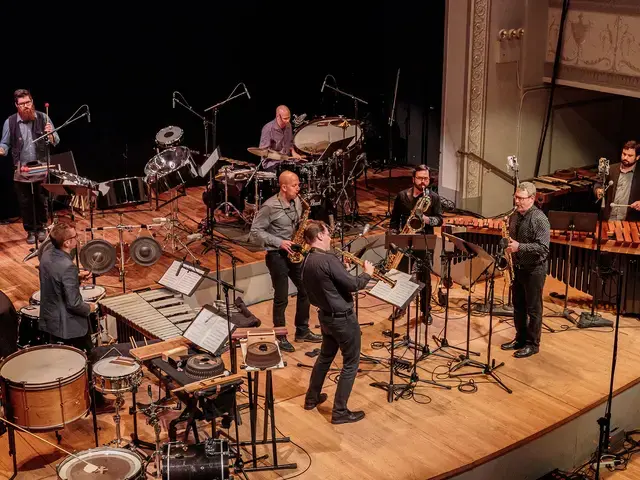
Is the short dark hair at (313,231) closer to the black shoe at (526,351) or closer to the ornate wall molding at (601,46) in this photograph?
the black shoe at (526,351)

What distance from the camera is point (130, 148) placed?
12.2 metres

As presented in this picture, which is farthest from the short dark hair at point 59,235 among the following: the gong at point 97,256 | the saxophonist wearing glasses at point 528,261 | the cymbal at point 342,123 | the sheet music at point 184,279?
the cymbal at point 342,123

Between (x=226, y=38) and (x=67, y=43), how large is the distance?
2.27m

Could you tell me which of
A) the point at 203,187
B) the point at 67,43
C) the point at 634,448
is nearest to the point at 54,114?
the point at 67,43

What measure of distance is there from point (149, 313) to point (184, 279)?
3.07 ft

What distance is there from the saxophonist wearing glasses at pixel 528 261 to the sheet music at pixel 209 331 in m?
2.69

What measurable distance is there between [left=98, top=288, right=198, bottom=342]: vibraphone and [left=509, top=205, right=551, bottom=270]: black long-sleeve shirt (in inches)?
116

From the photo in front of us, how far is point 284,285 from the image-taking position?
8172 mm

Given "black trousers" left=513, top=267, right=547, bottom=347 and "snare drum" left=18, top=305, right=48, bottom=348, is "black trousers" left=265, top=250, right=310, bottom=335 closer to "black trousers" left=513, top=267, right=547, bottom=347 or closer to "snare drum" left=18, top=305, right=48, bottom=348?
"black trousers" left=513, top=267, right=547, bottom=347

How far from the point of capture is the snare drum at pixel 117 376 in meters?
6.30

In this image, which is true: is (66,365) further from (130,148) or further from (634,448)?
(130,148)

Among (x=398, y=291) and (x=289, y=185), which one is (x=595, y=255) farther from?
(x=289, y=185)

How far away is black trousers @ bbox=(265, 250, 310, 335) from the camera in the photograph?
26.3 feet

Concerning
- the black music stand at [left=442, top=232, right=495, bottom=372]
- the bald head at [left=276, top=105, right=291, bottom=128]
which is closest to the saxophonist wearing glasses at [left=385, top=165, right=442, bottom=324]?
the black music stand at [left=442, top=232, right=495, bottom=372]
